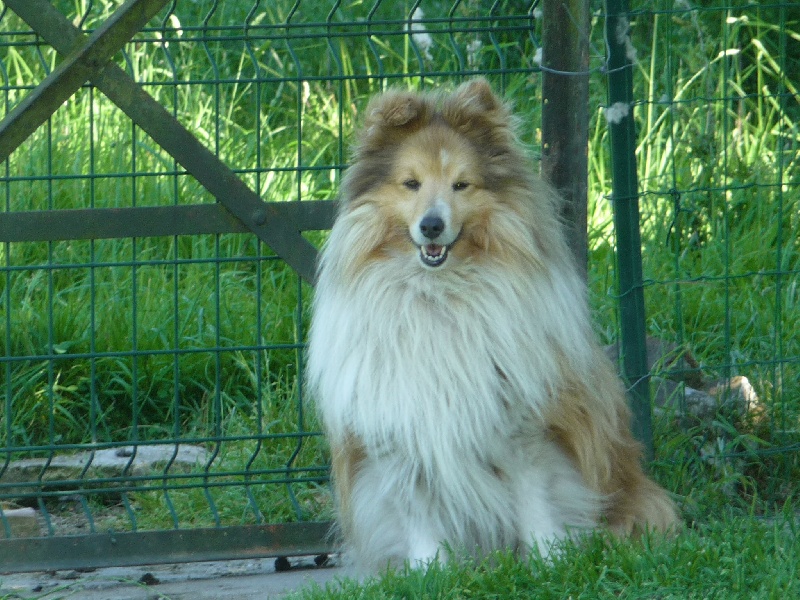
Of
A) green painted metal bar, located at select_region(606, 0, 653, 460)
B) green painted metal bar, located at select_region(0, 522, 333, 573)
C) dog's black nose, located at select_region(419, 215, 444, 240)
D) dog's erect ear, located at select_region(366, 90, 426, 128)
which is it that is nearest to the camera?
dog's black nose, located at select_region(419, 215, 444, 240)

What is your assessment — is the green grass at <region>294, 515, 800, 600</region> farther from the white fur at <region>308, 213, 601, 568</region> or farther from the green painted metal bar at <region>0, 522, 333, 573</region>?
the green painted metal bar at <region>0, 522, 333, 573</region>

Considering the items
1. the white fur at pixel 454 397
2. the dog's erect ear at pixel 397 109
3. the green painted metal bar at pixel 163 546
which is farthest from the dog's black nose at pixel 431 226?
the green painted metal bar at pixel 163 546

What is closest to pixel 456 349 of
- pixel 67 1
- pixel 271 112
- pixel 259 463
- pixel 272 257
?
pixel 272 257

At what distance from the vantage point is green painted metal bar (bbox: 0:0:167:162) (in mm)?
3883

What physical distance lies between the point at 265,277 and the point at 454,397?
2.64 m

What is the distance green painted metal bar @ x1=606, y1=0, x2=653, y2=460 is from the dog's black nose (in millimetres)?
941

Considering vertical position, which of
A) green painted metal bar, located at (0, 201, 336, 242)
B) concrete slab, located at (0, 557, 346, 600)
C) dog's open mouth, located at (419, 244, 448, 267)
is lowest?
concrete slab, located at (0, 557, 346, 600)

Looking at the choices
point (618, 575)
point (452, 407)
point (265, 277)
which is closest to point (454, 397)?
point (452, 407)

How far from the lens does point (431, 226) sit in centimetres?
345

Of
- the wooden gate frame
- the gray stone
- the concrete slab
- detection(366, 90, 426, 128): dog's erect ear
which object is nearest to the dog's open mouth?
detection(366, 90, 426, 128): dog's erect ear

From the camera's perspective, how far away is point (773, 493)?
14.6 feet

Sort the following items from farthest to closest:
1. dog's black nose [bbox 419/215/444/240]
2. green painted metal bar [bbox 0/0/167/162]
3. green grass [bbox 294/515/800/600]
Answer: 1. green painted metal bar [bbox 0/0/167/162]
2. dog's black nose [bbox 419/215/444/240]
3. green grass [bbox 294/515/800/600]

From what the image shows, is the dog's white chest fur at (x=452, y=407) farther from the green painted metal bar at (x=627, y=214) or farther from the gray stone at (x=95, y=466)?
the gray stone at (x=95, y=466)

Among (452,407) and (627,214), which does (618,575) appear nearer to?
(452,407)
